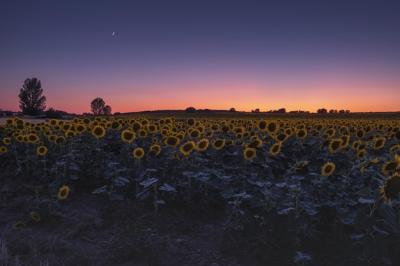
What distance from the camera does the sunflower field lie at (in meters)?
5.10

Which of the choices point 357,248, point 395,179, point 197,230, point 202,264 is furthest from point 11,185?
point 395,179

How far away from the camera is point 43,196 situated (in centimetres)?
745

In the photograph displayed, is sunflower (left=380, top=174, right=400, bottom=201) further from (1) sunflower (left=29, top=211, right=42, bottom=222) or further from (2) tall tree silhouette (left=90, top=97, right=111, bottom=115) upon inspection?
(2) tall tree silhouette (left=90, top=97, right=111, bottom=115)

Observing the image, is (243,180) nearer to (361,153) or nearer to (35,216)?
(361,153)

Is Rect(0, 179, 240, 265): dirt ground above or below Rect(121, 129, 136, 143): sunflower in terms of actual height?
below

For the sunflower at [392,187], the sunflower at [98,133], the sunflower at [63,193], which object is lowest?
the sunflower at [63,193]

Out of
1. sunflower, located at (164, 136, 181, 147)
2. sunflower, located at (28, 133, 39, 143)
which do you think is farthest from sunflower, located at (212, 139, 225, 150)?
sunflower, located at (28, 133, 39, 143)

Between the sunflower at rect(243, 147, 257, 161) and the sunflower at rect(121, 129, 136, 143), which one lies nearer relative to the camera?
the sunflower at rect(243, 147, 257, 161)

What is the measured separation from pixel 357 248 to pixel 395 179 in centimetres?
113

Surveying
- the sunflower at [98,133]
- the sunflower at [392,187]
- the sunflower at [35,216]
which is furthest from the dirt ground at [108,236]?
the sunflower at [392,187]

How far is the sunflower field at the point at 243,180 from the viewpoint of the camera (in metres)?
5.10

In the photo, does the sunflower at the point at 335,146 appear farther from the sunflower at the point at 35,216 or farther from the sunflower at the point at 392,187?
the sunflower at the point at 35,216

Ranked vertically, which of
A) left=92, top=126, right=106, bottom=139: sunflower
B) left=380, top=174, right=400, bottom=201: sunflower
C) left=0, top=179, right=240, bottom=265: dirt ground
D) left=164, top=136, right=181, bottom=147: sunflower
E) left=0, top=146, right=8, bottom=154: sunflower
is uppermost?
left=92, top=126, right=106, bottom=139: sunflower

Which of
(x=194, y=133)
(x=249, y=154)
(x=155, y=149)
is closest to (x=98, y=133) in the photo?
(x=155, y=149)
